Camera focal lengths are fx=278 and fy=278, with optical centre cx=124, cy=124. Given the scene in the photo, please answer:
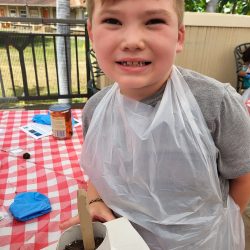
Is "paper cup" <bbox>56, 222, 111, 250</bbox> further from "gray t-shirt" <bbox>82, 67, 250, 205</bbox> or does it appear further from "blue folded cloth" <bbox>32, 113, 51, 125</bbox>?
"blue folded cloth" <bbox>32, 113, 51, 125</bbox>

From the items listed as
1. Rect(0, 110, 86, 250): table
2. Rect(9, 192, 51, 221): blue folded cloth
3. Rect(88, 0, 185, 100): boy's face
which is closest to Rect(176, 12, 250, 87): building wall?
Rect(0, 110, 86, 250): table

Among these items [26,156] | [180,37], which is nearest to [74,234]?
[180,37]

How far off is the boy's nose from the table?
0.57 metres

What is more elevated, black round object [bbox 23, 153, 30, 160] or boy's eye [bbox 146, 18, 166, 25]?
boy's eye [bbox 146, 18, 166, 25]

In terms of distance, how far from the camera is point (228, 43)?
3.99 meters

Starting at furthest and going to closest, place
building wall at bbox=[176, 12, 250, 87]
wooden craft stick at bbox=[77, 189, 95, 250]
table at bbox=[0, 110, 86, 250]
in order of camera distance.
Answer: building wall at bbox=[176, 12, 250, 87], table at bbox=[0, 110, 86, 250], wooden craft stick at bbox=[77, 189, 95, 250]

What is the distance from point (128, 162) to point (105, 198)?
0.14 meters

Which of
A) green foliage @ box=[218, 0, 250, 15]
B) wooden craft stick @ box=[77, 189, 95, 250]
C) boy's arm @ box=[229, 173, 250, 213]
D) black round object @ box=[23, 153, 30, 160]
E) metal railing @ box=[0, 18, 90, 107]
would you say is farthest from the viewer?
green foliage @ box=[218, 0, 250, 15]

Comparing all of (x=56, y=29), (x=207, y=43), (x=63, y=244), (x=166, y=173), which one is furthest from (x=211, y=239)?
(x=207, y=43)

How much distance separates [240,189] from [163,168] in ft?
0.83

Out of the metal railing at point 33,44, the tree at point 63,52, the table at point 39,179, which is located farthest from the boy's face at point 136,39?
the tree at point 63,52

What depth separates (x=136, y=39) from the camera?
529 millimetres

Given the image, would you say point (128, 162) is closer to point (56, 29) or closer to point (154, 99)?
point (154, 99)

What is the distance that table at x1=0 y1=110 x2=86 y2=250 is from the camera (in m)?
0.80
